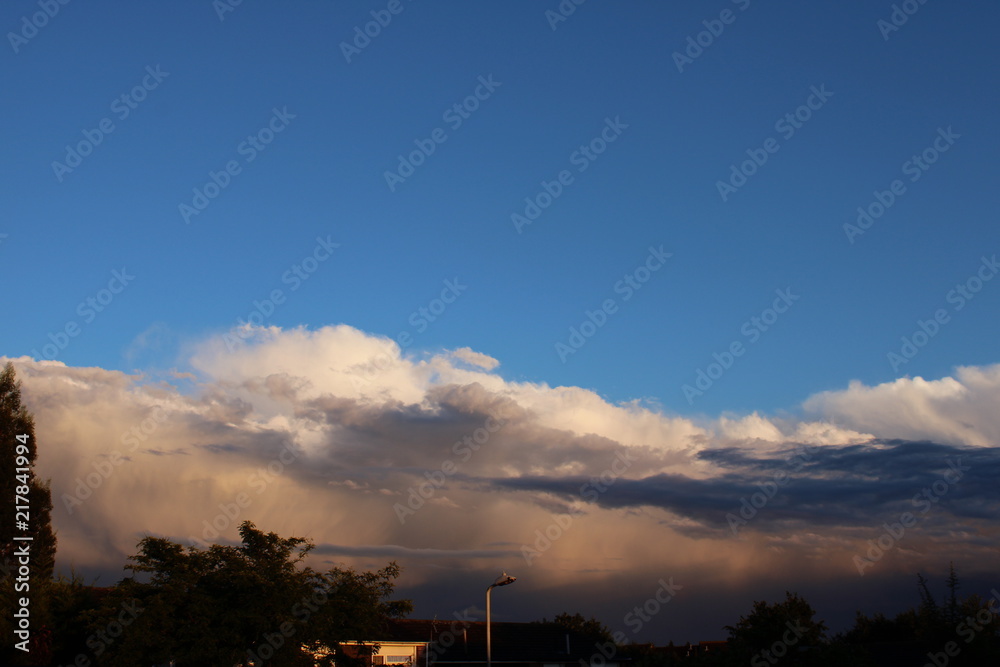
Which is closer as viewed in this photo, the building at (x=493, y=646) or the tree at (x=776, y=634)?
the tree at (x=776, y=634)

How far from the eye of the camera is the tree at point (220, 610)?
3619 cm

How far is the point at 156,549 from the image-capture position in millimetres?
38594

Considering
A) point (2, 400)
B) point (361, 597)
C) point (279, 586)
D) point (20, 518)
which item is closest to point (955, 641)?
point (361, 597)

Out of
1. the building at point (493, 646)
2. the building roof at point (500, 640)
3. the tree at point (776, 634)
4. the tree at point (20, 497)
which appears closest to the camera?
the tree at point (776, 634)

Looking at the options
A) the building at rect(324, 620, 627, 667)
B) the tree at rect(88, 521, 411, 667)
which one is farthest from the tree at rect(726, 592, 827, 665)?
the building at rect(324, 620, 627, 667)

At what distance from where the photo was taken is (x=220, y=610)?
37375 millimetres

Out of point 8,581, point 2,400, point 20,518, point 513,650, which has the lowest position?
point 513,650

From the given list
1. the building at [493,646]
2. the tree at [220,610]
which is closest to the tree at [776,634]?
the tree at [220,610]

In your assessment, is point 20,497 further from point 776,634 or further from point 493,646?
point 776,634

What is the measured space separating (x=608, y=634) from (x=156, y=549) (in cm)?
8121

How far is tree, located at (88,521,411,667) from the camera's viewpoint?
36188 millimetres

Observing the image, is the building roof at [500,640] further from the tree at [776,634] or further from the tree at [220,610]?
the tree at [776,634]

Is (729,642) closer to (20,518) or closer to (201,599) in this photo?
(201,599)

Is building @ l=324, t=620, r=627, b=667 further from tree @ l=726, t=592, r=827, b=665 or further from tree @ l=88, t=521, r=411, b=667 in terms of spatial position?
tree @ l=726, t=592, r=827, b=665
